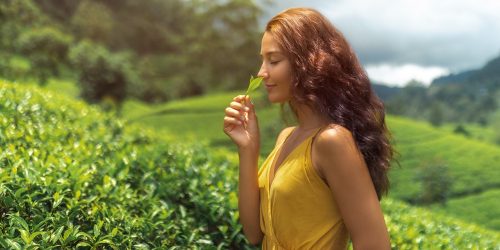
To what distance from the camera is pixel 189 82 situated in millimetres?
35250

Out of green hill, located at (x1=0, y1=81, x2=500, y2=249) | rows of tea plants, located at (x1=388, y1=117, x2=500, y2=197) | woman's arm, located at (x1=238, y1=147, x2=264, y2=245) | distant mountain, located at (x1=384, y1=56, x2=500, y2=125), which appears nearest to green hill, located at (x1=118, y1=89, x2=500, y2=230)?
rows of tea plants, located at (x1=388, y1=117, x2=500, y2=197)

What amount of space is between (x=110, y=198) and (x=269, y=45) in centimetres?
117

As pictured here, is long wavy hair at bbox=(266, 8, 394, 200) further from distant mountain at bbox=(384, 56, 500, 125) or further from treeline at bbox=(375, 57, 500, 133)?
treeline at bbox=(375, 57, 500, 133)

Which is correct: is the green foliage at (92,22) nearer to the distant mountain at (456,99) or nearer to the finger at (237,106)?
the distant mountain at (456,99)

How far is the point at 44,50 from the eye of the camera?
28.2 metres

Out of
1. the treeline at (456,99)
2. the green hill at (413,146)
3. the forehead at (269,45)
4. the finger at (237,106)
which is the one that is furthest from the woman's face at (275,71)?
the treeline at (456,99)

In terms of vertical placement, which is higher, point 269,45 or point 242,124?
point 269,45

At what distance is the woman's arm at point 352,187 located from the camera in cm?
157

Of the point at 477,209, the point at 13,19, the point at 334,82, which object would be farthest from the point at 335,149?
the point at 13,19

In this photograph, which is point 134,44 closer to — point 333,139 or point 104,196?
point 104,196

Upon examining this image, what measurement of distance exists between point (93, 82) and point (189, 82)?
13128 mm

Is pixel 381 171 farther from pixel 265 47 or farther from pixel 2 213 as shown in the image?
pixel 2 213

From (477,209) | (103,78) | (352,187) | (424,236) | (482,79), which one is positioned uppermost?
(352,187)

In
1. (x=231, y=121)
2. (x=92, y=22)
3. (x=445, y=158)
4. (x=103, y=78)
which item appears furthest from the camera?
(x=92, y=22)
